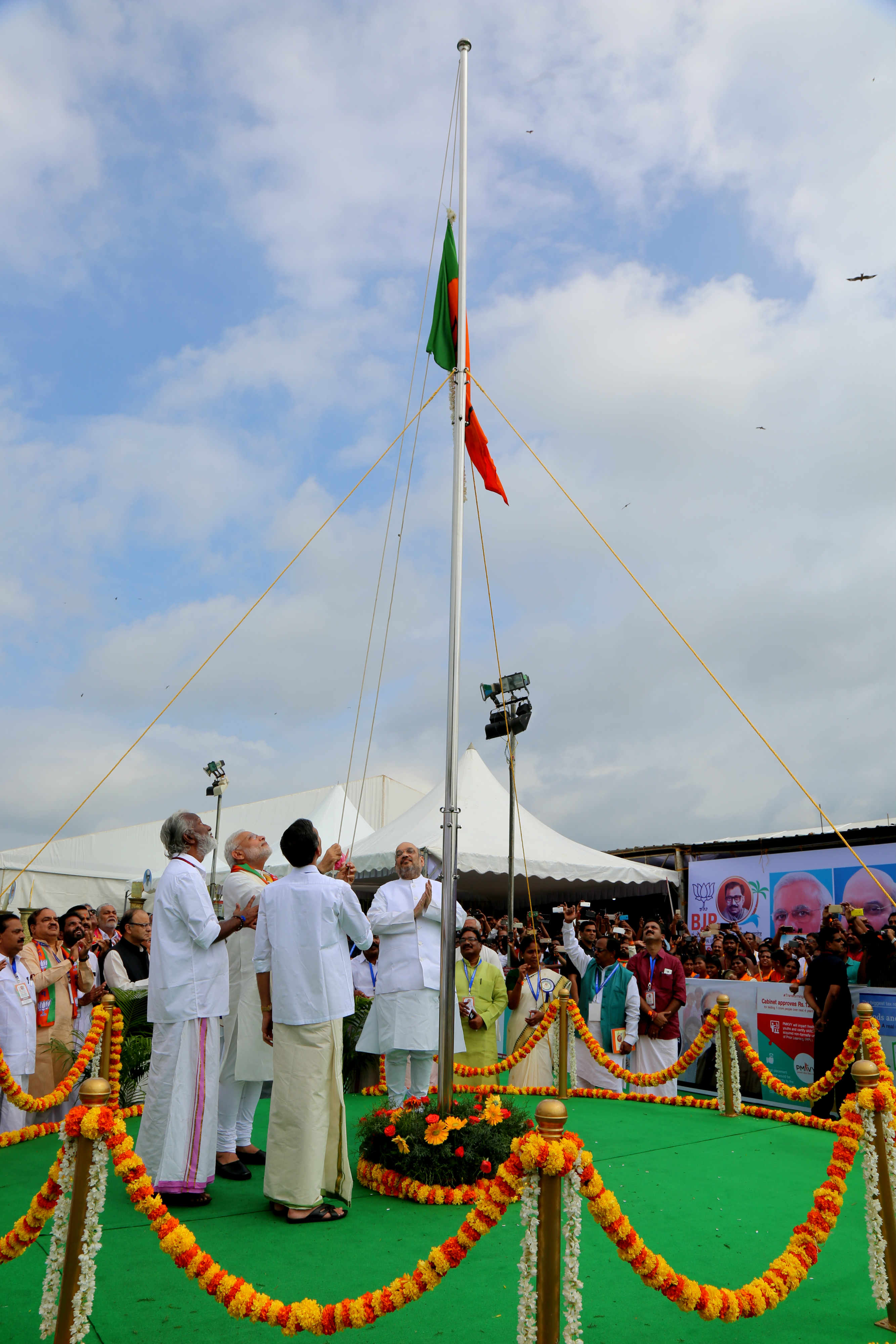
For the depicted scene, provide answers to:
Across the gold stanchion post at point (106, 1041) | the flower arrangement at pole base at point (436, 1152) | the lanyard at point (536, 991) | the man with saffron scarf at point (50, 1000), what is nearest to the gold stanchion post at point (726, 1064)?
the lanyard at point (536, 991)

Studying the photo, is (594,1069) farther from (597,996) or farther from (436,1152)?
(436,1152)

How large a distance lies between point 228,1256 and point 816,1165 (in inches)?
167

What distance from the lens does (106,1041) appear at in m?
6.28

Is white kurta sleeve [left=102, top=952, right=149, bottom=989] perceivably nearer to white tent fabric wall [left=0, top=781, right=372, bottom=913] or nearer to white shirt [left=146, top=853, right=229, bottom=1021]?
white shirt [left=146, top=853, right=229, bottom=1021]

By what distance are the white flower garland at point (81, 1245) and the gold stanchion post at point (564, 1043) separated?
5654 mm

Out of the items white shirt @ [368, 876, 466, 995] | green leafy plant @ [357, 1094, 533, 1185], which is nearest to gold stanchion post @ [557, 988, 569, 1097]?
white shirt @ [368, 876, 466, 995]

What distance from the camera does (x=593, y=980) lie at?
29.8 ft

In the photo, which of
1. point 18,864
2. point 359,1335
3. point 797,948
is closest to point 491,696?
point 797,948

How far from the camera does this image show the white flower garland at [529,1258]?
2719 millimetres

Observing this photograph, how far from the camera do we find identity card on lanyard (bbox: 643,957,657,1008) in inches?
341

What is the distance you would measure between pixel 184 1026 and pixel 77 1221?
1770mm

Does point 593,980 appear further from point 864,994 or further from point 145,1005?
point 145,1005

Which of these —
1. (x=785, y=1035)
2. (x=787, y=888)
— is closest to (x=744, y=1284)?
(x=785, y=1035)

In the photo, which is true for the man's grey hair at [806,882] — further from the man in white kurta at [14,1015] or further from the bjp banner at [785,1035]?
the man in white kurta at [14,1015]
